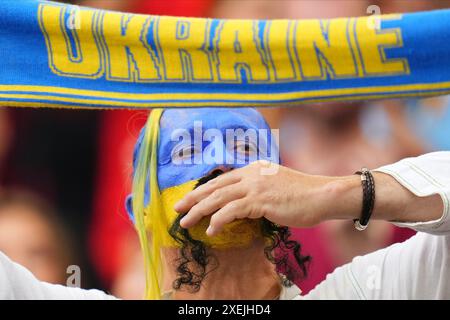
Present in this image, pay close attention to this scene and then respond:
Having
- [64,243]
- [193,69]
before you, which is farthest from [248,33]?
[64,243]

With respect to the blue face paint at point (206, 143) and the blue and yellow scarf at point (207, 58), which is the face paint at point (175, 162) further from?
the blue and yellow scarf at point (207, 58)

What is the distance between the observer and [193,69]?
5.59 ft

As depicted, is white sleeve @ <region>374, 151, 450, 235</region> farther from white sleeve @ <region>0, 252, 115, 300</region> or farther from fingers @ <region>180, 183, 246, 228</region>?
white sleeve @ <region>0, 252, 115, 300</region>

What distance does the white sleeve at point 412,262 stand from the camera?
5.76 ft

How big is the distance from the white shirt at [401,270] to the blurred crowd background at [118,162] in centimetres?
55

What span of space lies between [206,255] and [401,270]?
495 millimetres

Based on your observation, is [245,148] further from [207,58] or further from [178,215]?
[207,58]

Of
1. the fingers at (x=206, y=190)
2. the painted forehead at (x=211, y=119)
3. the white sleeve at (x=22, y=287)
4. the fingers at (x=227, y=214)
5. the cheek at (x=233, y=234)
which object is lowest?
the white sleeve at (x=22, y=287)

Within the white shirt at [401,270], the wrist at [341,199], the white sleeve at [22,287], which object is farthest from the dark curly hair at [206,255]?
the wrist at [341,199]

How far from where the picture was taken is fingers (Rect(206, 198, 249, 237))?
5.45 ft

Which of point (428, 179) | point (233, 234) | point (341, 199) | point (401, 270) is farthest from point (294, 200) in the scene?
point (401, 270)
